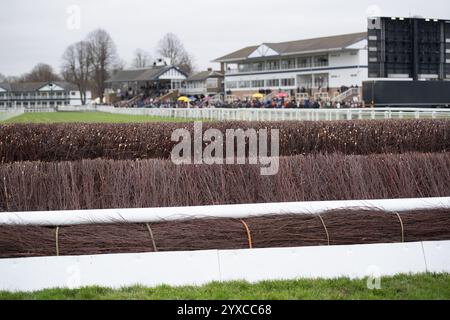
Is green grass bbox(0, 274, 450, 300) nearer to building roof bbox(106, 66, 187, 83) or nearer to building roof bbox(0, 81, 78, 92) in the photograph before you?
building roof bbox(106, 66, 187, 83)

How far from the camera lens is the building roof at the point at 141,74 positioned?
10406cm

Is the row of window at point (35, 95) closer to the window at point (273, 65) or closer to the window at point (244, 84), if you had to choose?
the window at point (244, 84)

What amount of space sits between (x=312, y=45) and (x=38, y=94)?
56.1 metres

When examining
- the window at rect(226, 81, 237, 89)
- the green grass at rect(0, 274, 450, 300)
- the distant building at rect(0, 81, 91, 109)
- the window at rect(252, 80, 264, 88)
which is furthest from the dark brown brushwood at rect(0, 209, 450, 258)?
the distant building at rect(0, 81, 91, 109)

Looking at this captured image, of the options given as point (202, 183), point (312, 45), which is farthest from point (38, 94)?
point (202, 183)

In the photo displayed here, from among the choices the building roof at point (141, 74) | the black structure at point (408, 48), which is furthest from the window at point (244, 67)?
the black structure at point (408, 48)

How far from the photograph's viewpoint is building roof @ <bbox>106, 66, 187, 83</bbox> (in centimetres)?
10406

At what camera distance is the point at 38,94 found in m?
112

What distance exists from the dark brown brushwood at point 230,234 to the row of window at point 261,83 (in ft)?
234

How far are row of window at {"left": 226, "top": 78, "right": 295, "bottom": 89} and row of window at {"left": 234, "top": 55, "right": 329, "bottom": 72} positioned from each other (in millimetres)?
1587

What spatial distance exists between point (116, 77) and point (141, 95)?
14.5m

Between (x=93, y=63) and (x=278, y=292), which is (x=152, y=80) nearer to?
(x=93, y=63)

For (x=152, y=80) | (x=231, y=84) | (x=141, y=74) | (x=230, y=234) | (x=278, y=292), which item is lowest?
(x=278, y=292)

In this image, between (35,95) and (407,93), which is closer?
(407,93)
